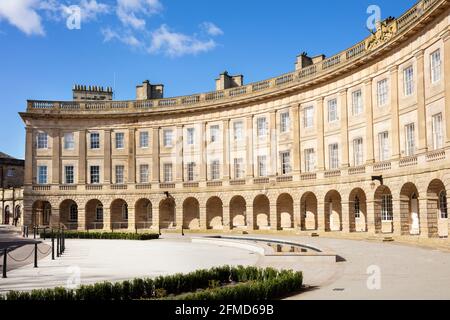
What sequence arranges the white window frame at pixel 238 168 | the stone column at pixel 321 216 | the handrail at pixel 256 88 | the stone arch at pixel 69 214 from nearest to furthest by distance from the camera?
the handrail at pixel 256 88, the stone column at pixel 321 216, the white window frame at pixel 238 168, the stone arch at pixel 69 214

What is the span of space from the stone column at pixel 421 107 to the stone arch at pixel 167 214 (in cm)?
3012

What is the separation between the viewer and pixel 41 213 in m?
58.6

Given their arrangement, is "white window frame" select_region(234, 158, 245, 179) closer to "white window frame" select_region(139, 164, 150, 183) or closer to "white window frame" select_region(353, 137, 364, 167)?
"white window frame" select_region(139, 164, 150, 183)

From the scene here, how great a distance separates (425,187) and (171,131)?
31.5 m

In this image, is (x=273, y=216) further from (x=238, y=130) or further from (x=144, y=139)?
(x=144, y=139)

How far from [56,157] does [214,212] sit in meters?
18.8

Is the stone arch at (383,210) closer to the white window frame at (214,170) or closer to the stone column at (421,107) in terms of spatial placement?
the stone column at (421,107)

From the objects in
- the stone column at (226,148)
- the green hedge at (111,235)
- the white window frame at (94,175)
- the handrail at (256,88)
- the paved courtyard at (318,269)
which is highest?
the handrail at (256,88)

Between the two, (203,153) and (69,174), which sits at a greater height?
(203,153)

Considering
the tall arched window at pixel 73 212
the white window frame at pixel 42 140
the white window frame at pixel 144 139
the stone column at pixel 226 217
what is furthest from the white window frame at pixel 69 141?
the stone column at pixel 226 217

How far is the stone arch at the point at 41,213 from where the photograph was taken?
5656cm

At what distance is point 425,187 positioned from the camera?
30188 millimetres

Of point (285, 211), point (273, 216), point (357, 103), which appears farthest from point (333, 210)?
point (357, 103)
